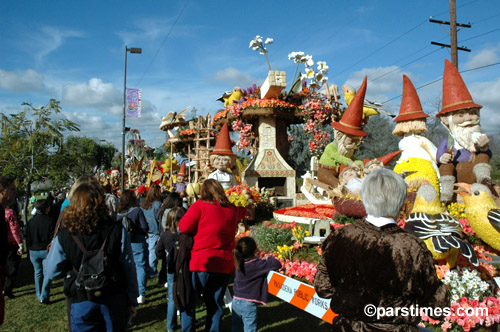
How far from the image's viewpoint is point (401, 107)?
5633 millimetres

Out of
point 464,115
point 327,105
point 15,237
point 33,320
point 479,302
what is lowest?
point 33,320

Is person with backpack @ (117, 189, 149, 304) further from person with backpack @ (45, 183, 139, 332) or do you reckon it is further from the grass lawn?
person with backpack @ (45, 183, 139, 332)

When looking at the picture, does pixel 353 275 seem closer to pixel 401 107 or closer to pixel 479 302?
pixel 479 302

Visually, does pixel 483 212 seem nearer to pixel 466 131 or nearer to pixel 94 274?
pixel 466 131

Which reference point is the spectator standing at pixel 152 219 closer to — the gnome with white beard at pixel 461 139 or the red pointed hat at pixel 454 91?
the gnome with white beard at pixel 461 139

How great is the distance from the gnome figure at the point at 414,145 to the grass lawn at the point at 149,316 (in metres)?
2.32

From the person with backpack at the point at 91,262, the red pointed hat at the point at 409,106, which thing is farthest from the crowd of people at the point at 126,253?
the red pointed hat at the point at 409,106

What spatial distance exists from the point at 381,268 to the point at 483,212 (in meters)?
2.80

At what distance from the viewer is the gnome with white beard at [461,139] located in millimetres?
5508

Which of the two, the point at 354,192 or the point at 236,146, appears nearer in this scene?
the point at 354,192

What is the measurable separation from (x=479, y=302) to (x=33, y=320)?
5.69 metres

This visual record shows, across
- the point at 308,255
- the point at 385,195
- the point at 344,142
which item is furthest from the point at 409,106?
the point at 385,195

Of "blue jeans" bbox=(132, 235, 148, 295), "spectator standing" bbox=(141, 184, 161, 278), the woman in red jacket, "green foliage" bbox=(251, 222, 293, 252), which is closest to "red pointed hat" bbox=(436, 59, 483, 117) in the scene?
"green foliage" bbox=(251, 222, 293, 252)

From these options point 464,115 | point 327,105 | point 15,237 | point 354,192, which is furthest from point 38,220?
point 327,105
